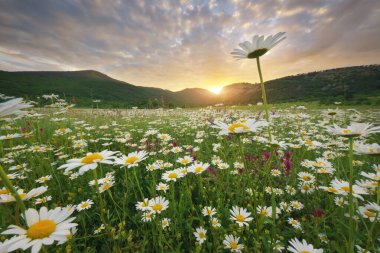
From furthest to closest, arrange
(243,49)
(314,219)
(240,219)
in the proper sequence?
(314,219), (240,219), (243,49)

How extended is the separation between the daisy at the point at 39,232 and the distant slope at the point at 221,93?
5676 millimetres

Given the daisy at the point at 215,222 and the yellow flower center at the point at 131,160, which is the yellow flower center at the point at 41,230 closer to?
the yellow flower center at the point at 131,160

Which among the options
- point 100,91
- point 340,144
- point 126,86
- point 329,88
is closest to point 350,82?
point 329,88

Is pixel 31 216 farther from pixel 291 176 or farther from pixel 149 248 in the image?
pixel 291 176

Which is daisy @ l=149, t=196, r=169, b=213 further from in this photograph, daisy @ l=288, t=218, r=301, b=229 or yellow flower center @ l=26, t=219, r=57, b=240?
daisy @ l=288, t=218, r=301, b=229

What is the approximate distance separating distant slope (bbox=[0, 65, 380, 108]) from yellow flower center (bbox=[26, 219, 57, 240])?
18.9 ft

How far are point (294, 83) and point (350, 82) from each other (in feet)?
42.7

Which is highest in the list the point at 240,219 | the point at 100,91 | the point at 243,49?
the point at 100,91

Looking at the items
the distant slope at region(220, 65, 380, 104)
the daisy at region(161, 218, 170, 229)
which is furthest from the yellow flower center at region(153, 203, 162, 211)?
the distant slope at region(220, 65, 380, 104)

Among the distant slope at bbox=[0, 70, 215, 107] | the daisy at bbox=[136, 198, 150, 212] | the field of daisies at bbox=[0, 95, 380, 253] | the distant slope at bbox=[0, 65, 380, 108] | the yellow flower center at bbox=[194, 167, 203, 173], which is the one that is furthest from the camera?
the distant slope at bbox=[0, 70, 215, 107]

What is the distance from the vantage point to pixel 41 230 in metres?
0.94

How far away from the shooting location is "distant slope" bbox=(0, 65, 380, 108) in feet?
81.0

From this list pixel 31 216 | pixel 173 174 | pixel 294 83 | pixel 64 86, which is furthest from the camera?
pixel 64 86

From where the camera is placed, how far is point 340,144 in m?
3.42
